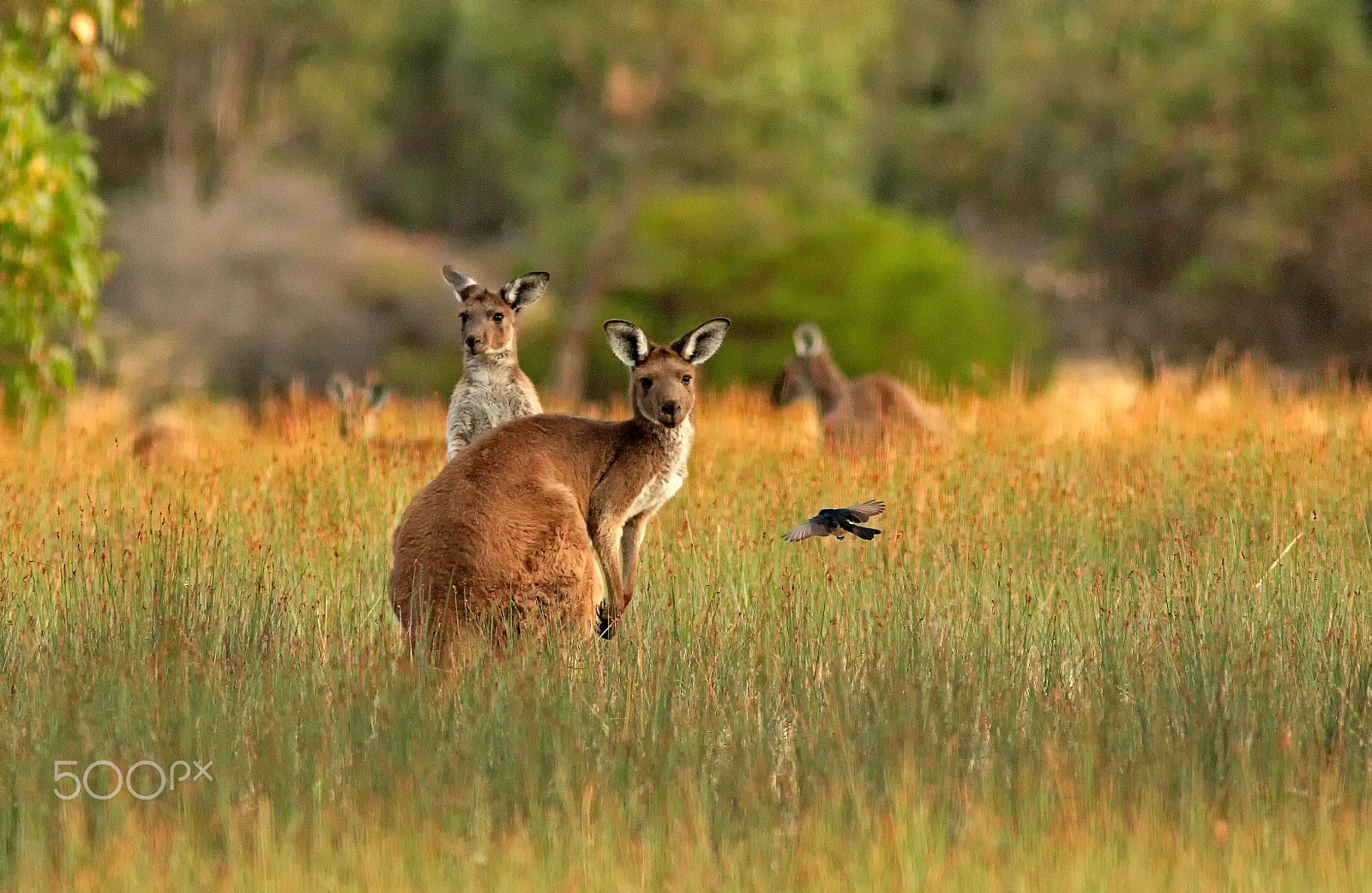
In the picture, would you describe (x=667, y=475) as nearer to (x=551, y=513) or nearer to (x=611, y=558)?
(x=611, y=558)

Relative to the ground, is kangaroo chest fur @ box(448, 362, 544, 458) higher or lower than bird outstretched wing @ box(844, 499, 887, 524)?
higher

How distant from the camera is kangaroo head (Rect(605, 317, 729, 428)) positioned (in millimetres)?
7898

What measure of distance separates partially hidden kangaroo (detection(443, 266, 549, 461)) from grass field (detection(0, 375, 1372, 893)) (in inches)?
31.5

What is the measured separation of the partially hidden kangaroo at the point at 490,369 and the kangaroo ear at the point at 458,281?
2 centimetres

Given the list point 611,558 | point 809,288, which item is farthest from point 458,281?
point 809,288

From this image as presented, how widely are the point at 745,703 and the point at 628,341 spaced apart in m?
2.13

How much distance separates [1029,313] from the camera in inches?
1362

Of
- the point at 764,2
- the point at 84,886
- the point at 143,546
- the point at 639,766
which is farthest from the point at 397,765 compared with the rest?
the point at 764,2

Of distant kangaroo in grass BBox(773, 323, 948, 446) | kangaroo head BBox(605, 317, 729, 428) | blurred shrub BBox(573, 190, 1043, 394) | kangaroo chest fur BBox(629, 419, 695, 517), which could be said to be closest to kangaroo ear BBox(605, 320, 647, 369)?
kangaroo head BBox(605, 317, 729, 428)

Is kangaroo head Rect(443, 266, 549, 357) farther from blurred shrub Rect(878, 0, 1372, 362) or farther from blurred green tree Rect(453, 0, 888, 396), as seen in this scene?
blurred green tree Rect(453, 0, 888, 396)

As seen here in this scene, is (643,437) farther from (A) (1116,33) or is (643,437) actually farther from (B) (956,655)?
(A) (1116,33)

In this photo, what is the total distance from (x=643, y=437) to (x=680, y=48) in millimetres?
26383

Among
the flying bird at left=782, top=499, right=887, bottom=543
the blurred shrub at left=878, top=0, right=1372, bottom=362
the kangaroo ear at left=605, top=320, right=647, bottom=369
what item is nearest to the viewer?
the flying bird at left=782, top=499, right=887, bottom=543

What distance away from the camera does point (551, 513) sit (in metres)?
7.22
